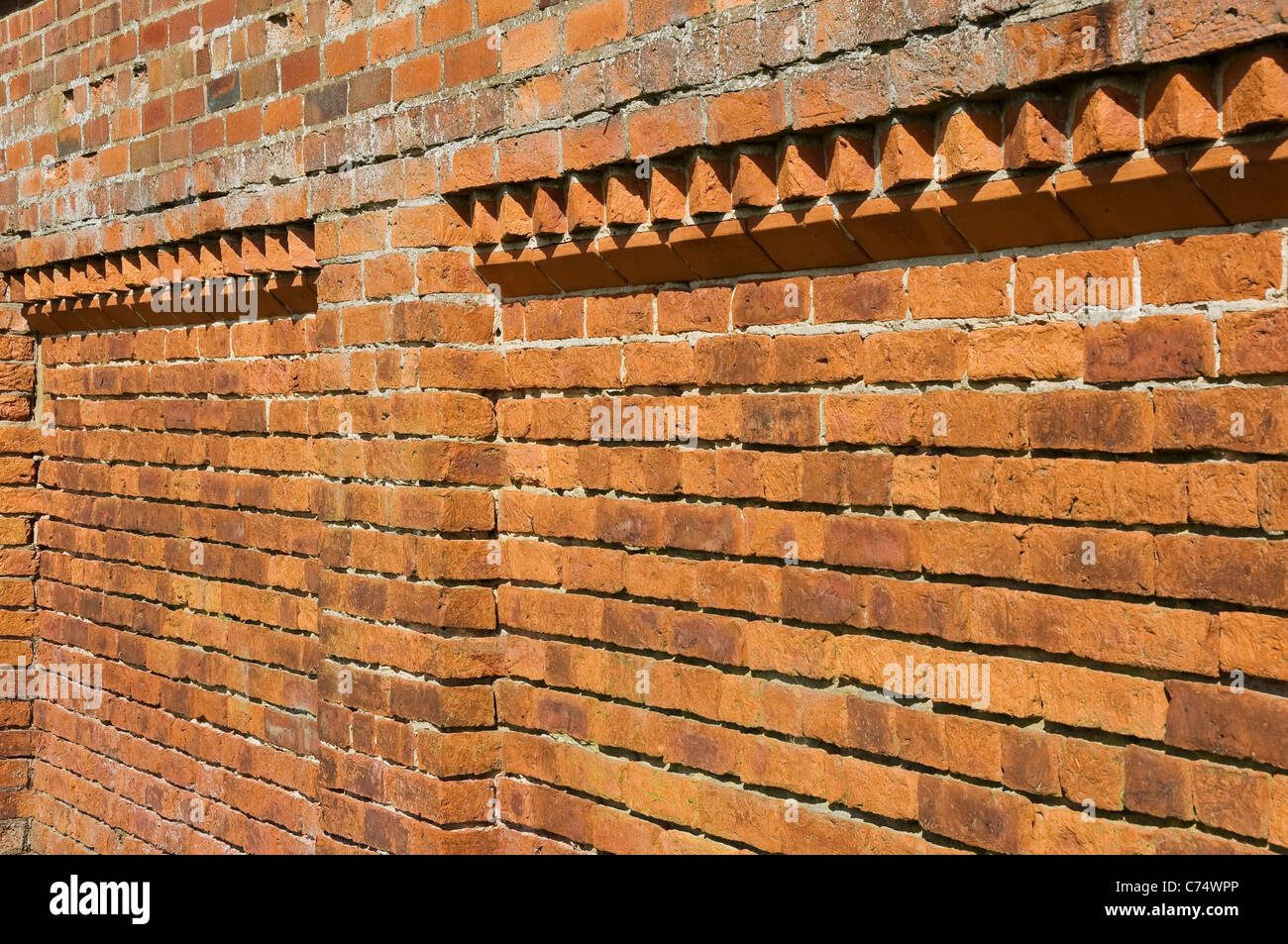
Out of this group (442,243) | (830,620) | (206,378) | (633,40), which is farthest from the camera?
(206,378)

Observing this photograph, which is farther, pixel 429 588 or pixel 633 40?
pixel 429 588

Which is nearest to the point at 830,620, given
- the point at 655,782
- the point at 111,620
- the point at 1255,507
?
the point at 655,782

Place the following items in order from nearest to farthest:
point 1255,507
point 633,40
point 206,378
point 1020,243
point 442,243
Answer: point 1255,507
point 1020,243
point 633,40
point 442,243
point 206,378

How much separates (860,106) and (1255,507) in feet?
3.34

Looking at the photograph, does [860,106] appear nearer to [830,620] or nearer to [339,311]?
[830,620]

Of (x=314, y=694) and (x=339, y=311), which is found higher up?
(x=339, y=311)

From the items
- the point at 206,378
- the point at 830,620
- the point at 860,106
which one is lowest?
the point at 830,620

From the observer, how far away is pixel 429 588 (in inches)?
136
